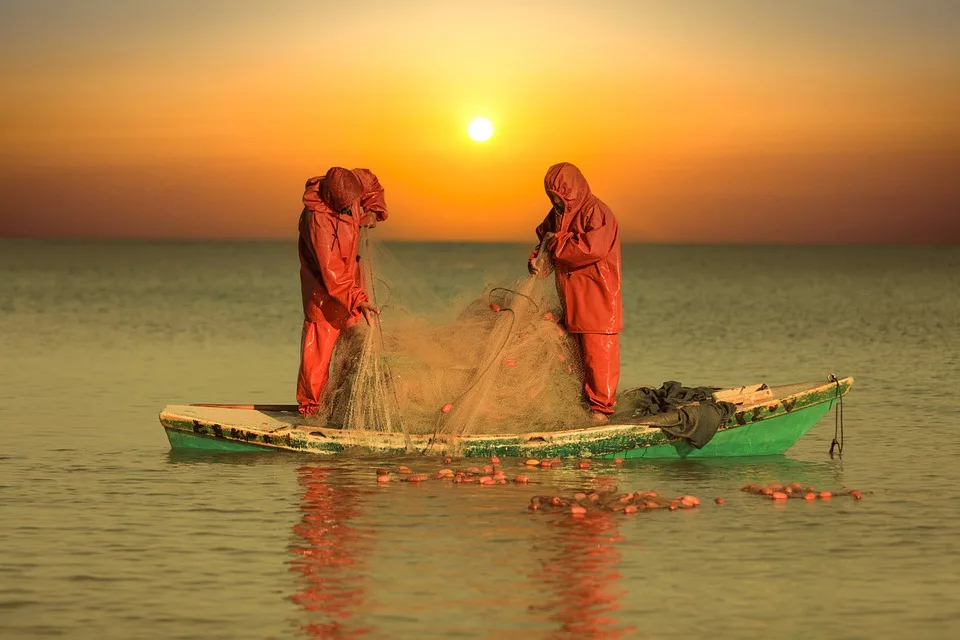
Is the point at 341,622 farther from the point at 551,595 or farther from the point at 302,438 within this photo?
the point at 302,438

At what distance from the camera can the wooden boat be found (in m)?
12.1

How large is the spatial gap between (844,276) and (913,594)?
6688 cm

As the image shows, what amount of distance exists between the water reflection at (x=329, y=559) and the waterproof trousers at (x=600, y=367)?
83.2 inches

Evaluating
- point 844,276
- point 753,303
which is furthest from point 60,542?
point 844,276

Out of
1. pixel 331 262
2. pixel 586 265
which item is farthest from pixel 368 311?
pixel 586 265

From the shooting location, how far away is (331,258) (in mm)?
11984

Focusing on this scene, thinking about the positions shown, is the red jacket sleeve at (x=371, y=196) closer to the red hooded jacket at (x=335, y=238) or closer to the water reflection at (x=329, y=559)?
the red hooded jacket at (x=335, y=238)

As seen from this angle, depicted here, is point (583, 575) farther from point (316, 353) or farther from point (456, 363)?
point (316, 353)

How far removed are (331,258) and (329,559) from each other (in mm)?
3449

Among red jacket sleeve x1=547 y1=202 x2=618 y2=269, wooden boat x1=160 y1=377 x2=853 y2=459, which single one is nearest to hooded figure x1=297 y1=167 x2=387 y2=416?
wooden boat x1=160 y1=377 x2=853 y2=459

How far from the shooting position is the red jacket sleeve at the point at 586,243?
463 inches

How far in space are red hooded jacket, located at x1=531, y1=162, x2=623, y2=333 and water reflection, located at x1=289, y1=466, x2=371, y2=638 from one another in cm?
226

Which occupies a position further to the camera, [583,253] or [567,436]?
[567,436]

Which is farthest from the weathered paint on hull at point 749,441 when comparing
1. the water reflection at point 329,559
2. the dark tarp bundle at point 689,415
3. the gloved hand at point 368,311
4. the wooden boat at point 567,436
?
the water reflection at point 329,559
